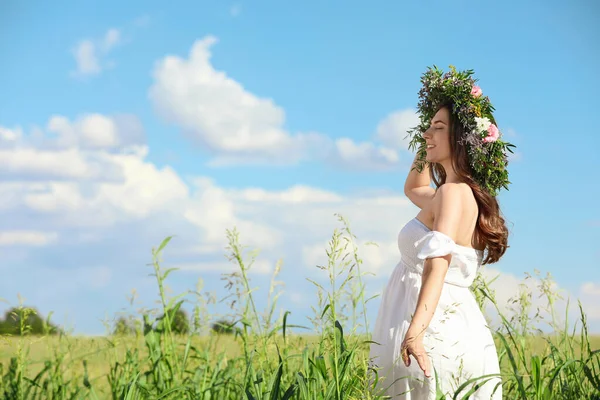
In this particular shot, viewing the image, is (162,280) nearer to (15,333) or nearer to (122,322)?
(122,322)

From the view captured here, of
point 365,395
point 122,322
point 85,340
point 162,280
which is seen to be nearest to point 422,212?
point 365,395

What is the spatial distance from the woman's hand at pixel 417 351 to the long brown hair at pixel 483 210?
783mm

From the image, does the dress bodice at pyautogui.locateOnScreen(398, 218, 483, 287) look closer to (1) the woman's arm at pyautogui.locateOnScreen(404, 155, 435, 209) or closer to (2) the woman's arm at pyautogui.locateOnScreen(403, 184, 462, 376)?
(2) the woman's arm at pyautogui.locateOnScreen(403, 184, 462, 376)

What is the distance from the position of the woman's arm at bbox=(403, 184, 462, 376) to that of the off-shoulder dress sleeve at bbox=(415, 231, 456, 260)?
3 centimetres

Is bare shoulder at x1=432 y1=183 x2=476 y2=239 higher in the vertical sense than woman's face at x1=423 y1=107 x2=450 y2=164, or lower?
lower

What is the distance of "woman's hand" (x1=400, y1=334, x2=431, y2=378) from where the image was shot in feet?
10.4

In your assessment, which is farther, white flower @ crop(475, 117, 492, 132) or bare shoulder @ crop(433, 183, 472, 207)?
white flower @ crop(475, 117, 492, 132)

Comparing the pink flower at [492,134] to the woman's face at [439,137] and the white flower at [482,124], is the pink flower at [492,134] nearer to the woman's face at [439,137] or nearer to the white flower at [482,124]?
the white flower at [482,124]

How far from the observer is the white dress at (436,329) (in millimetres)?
3301

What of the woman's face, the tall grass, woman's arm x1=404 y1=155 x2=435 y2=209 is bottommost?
the tall grass

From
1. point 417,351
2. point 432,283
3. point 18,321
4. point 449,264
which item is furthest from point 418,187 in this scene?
point 18,321

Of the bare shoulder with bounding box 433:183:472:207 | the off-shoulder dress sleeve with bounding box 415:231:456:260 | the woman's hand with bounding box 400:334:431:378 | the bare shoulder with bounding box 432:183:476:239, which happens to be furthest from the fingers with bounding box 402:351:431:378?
the bare shoulder with bounding box 433:183:472:207

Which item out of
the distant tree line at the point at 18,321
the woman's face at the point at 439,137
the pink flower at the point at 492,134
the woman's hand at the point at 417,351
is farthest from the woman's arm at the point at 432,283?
the distant tree line at the point at 18,321

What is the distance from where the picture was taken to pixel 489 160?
388 cm
